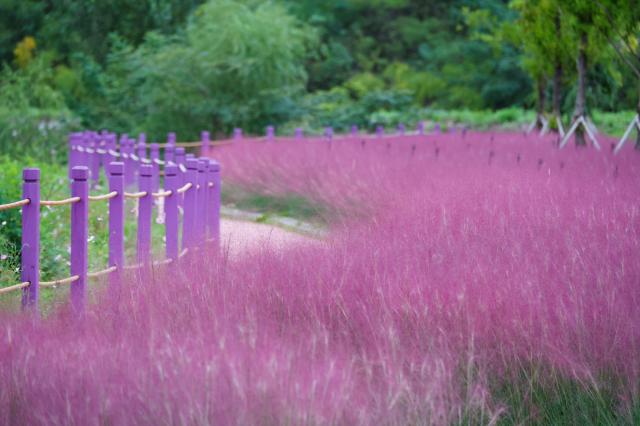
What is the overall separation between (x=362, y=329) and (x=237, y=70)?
1995 cm

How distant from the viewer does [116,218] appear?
6508 mm

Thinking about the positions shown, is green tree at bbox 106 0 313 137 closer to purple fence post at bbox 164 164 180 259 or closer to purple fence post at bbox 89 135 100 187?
purple fence post at bbox 89 135 100 187

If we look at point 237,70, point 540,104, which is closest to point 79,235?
point 237,70

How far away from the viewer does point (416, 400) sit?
11.5 feet

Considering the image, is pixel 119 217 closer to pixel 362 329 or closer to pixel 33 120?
pixel 362 329

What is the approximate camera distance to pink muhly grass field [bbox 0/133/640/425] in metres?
3.18

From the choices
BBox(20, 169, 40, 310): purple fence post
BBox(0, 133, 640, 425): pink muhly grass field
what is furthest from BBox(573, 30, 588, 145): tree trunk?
BBox(20, 169, 40, 310): purple fence post

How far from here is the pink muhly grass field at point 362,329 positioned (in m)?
3.18

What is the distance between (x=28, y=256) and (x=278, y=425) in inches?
113

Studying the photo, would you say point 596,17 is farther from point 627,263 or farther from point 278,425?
point 278,425

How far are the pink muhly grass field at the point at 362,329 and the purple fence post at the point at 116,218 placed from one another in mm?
976

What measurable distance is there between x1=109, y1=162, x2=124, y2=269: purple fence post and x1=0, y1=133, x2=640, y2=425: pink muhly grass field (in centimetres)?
98

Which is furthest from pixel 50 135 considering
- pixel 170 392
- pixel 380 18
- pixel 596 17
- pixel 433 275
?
pixel 380 18

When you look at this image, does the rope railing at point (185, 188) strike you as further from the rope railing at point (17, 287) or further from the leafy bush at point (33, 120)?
the leafy bush at point (33, 120)
